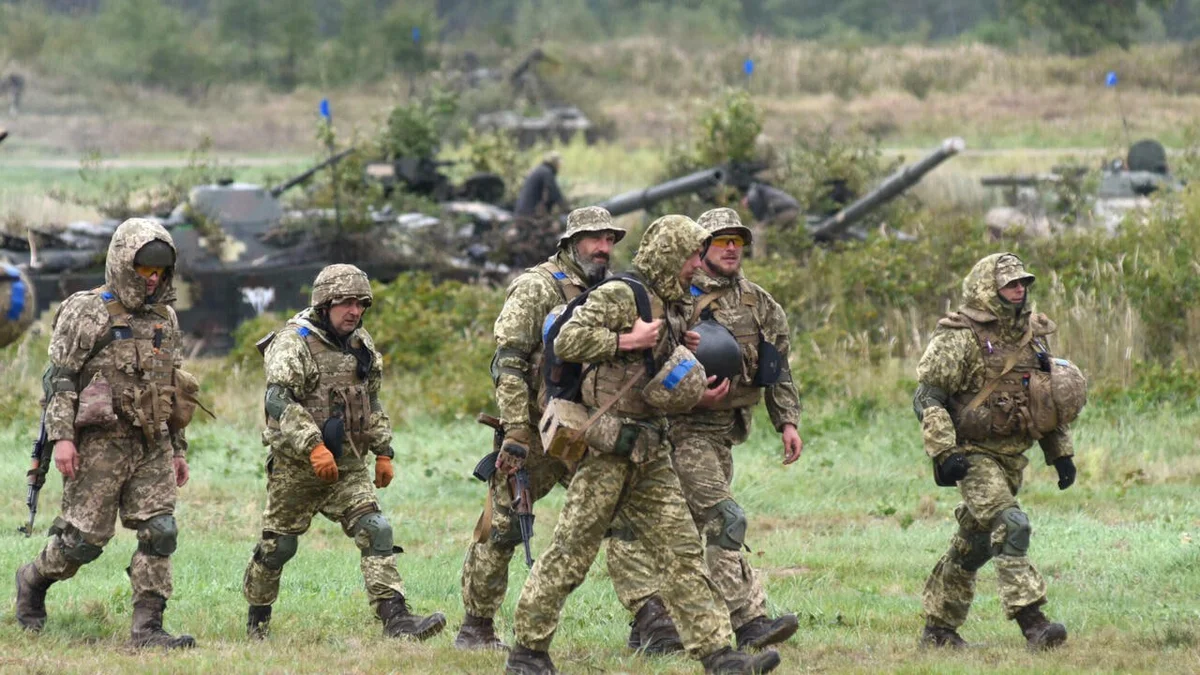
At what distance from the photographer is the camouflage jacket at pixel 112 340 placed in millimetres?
8641

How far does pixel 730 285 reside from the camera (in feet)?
30.0

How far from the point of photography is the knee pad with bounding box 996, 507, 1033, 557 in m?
8.56

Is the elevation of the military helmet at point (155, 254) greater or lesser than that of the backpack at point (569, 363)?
greater

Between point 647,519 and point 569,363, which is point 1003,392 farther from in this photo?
point 569,363

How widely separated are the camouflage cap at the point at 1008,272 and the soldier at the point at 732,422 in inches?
42.0

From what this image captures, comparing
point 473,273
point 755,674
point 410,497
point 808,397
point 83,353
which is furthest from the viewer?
point 473,273

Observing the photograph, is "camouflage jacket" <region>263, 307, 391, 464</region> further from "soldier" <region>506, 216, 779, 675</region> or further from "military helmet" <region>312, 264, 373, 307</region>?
"soldier" <region>506, 216, 779, 675</region>

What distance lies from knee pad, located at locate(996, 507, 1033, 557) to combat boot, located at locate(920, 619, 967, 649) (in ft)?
1.81

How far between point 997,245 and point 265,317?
23.6 ft

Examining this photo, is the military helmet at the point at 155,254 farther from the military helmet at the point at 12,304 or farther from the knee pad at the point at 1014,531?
the knee pad at the point at 1014,531

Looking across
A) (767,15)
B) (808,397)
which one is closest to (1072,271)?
(808,397)

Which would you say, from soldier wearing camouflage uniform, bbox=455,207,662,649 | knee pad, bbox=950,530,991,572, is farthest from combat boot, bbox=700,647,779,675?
knee pad, bbox=950,530,991,572

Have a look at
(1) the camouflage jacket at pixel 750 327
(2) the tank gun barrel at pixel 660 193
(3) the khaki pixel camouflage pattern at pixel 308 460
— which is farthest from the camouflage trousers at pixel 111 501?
(2) the tank gun barrel at pixel 660 193

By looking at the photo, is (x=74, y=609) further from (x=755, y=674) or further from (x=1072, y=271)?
(x=1072, y=271)
